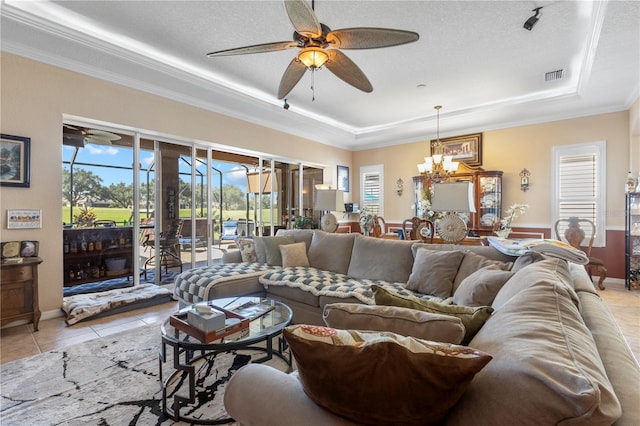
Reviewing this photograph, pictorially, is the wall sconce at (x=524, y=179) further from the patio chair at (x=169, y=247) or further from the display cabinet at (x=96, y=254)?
the display cabinet at (x=96, y=254)

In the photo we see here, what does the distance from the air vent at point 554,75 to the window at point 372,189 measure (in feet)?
12.0

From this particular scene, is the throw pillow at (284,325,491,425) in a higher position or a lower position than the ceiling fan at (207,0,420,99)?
lower

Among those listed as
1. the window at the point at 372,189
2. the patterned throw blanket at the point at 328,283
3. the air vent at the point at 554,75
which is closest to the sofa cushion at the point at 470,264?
the patterned throw blanket at the point at 328,283

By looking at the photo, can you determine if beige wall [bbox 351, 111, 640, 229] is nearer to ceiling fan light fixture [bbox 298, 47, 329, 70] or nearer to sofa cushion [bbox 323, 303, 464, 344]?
ceiling fan light fixture [bbox 298, 47, 329, 70]

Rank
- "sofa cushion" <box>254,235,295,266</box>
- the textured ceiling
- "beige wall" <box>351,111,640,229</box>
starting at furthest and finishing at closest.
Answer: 1. "beige wall" <box>351,111,640,229</box>
2. "sofa cushion" <box>254,235,295,266</box>
3. the textured ceiling

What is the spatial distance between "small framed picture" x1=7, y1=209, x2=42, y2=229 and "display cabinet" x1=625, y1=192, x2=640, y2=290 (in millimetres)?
7375

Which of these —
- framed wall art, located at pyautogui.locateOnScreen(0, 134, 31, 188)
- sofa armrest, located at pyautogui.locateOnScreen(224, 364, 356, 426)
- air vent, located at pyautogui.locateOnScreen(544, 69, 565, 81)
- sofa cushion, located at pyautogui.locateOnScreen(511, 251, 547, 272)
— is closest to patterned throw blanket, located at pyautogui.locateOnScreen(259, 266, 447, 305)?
sofa cushion, located at pyautogui.locateOnScreen(511, 251, 547, 272)

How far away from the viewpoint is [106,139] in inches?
153

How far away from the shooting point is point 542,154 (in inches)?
210

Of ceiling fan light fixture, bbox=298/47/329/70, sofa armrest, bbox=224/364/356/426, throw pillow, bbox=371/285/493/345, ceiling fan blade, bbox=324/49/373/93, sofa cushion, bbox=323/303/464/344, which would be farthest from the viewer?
ceiling fan blade, bbox=324/49/373/93

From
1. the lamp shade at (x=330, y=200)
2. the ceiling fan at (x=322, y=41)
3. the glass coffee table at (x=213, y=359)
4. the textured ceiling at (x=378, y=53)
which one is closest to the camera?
the glass coffee table at (x=213, y=359)

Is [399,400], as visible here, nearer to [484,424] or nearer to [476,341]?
[484,424]

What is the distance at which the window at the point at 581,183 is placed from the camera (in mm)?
4852

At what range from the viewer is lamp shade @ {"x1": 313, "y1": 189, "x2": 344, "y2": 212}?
3998 mm
